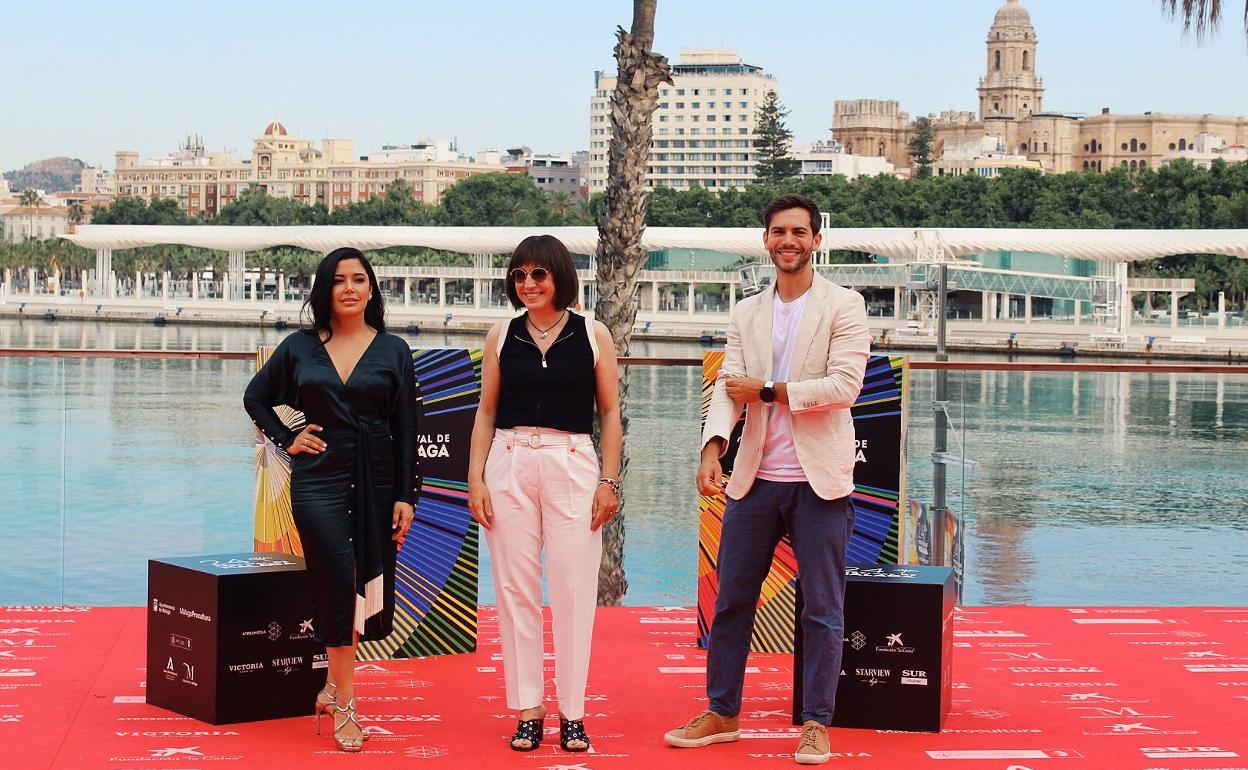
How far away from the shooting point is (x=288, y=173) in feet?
465

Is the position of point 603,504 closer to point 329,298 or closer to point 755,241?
point 329,298

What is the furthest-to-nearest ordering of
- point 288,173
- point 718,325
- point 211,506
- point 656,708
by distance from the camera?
point 288,173 < point 718,325 < point 211,506 < point 656,708

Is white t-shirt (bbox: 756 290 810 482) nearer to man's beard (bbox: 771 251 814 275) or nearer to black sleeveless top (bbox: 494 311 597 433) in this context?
man's beard (bbox: 771 251 814 275)

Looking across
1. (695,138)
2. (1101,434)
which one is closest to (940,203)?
(1101,434)

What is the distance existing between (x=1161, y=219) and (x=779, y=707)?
218ft

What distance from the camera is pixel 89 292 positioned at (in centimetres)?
8044

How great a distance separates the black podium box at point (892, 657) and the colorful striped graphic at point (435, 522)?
1.26 meters

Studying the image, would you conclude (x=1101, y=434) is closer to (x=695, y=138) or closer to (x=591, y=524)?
(x=591, y=524)


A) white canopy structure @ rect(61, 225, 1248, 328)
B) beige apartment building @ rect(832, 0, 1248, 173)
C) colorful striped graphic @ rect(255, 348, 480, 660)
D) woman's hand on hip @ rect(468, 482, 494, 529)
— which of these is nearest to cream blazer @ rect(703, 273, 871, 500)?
woman's hand on hip @ rect(468, 482, 494, 529)

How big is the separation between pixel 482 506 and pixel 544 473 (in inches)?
6.3

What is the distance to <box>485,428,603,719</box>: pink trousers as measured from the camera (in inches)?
136

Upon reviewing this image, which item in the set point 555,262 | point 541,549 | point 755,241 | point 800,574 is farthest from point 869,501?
point 755,241

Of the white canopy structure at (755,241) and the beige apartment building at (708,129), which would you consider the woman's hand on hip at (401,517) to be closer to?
the white canopy structure at (755,241)

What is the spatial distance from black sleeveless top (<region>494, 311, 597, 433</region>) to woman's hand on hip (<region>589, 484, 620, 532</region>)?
135mm
